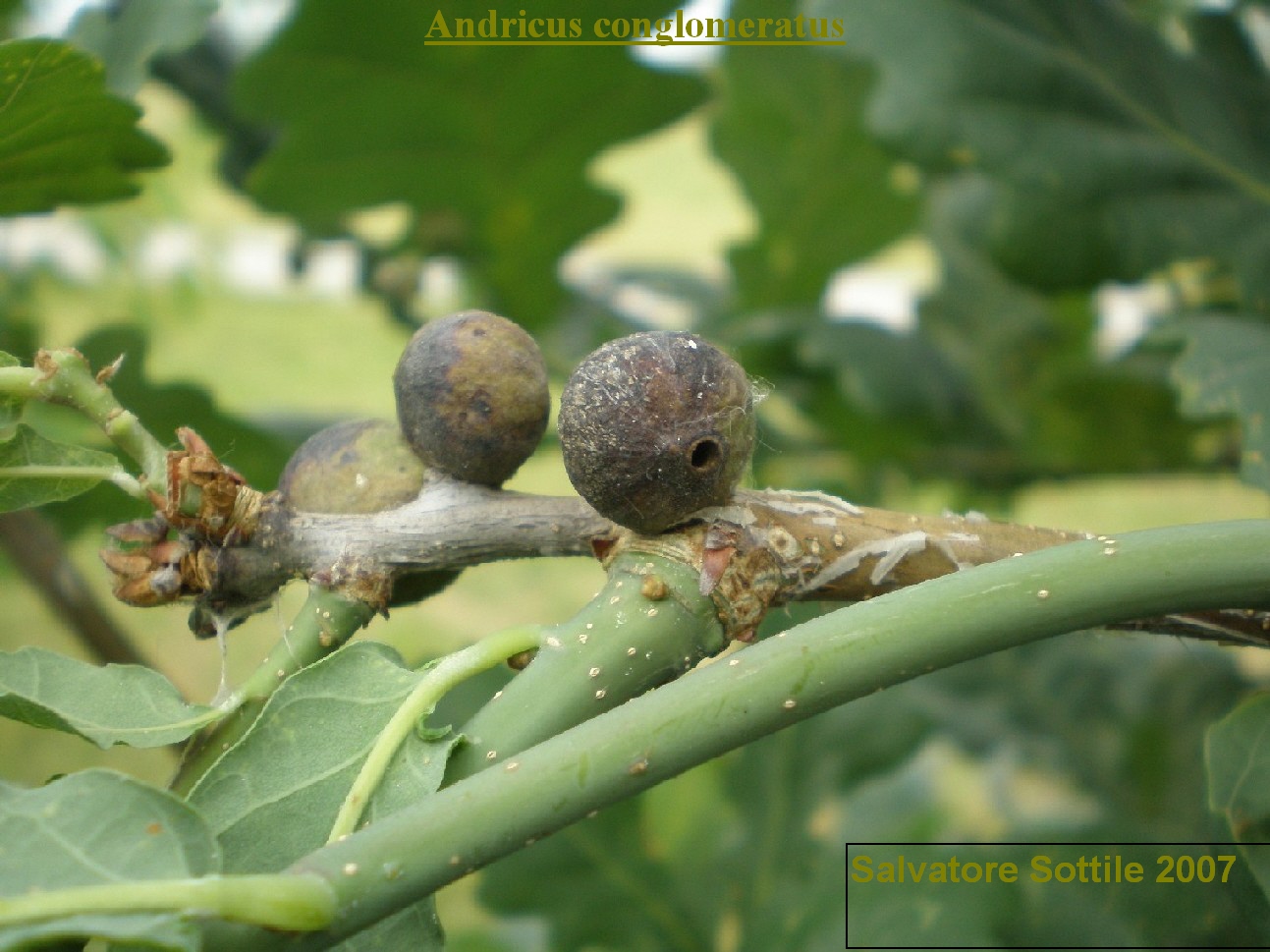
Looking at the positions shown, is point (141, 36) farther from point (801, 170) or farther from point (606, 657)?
point (801, 170)

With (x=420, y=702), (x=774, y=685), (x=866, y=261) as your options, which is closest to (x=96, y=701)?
(x=420, y=702)

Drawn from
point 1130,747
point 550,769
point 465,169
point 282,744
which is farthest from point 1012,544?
point 1130,747

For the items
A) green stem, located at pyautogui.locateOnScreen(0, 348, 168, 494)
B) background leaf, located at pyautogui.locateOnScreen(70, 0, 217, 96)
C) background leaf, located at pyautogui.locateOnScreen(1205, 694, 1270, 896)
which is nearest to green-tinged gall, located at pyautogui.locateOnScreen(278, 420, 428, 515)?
green stem, located at pyautogui.locateOnScreen(0, 348, 168, 494)

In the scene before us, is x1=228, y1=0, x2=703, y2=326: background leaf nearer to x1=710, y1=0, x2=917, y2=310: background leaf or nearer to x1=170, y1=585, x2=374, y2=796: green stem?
x1=710, y1=0, x2=917, y2=310: background leaf

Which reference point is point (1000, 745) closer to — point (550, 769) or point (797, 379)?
Result: point (797, 379)

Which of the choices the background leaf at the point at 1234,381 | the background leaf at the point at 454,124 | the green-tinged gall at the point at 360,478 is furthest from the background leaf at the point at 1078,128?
the green-tinged gall at the point at 360,478

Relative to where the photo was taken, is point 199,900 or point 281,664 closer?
point 199,900

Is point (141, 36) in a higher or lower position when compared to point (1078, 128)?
higher
